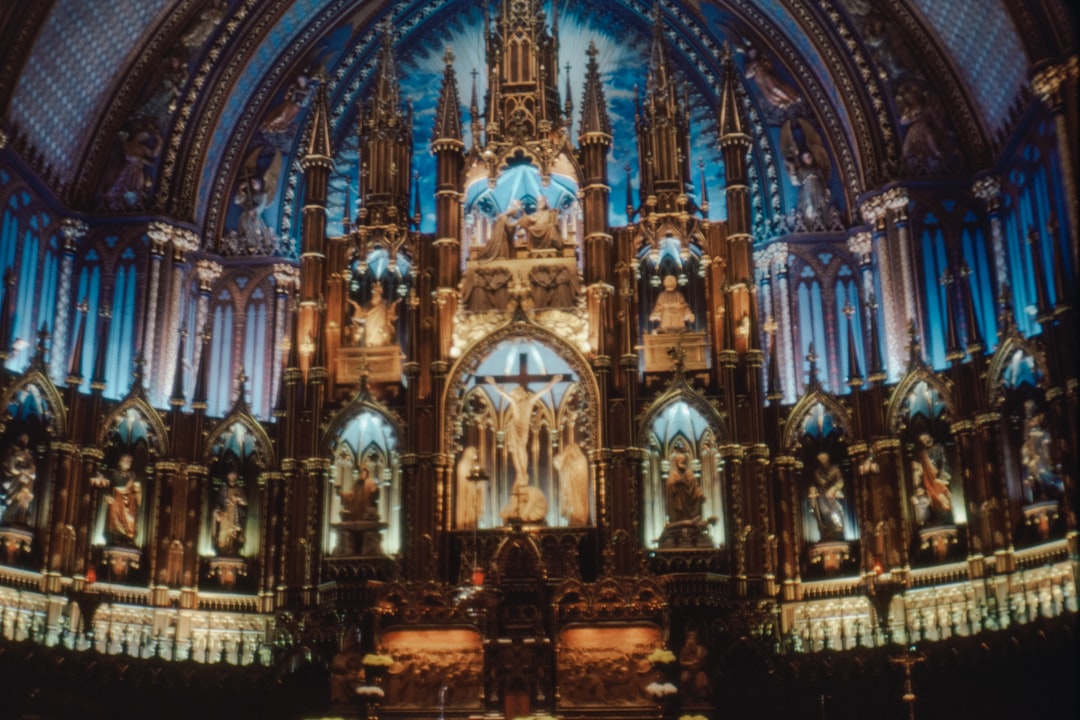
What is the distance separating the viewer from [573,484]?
27.8 metres

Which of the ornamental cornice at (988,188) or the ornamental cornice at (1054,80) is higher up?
the ornamental cornice at (1054,80)

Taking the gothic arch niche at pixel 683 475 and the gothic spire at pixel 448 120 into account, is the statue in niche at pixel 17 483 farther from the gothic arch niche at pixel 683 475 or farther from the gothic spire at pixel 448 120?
the gothic arch niche at pixel 683 475

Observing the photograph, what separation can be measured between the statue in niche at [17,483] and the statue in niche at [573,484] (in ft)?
34.1

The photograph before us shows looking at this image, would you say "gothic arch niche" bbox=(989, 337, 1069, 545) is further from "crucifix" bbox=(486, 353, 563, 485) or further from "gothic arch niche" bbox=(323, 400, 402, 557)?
"gothic arch niche" bbox=(323, 400, 402, 557)

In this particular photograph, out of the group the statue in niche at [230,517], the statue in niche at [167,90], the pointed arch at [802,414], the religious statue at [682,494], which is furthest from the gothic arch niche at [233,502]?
the pointed arch at [802,414]

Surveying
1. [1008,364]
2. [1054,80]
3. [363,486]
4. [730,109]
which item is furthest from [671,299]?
[1054,80]

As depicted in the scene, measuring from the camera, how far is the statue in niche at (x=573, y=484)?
27562 mm

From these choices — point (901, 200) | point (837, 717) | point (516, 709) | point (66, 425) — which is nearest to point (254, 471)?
point (66, 425)

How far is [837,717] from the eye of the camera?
24.7m

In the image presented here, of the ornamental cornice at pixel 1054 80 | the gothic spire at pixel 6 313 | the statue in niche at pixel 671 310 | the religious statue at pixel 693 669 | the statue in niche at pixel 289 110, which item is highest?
the statue in niche at pixel 289 110

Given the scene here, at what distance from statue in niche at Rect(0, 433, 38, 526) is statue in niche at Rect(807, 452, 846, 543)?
Result: 50.7ft

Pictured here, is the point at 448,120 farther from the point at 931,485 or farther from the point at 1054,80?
the point at 931,485

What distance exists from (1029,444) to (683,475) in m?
6.83

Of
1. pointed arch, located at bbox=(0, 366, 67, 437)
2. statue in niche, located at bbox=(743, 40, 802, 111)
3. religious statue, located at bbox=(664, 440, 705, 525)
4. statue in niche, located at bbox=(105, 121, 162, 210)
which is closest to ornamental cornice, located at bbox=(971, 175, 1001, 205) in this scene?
statue in niche, located at bbox=(743, 40, 802, 111)
